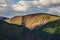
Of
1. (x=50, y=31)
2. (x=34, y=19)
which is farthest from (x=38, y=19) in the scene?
(x=50, y=31)

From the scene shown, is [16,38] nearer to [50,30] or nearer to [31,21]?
[50,30]

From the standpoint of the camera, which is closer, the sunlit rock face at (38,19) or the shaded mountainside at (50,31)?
the shaded mountainside at (50,31)

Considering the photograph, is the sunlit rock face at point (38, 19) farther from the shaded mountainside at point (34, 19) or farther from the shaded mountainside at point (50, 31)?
the shaded mountainside at point (50, 31)

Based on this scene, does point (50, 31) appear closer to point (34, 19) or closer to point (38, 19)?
point (38, 19)

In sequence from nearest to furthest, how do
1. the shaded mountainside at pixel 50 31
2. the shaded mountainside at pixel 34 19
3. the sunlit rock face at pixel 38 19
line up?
the shaded mountainside at pixel 50 31 < the shaded mountainside at pixel 34 19 < the sunlit rock face at pixel 38 19

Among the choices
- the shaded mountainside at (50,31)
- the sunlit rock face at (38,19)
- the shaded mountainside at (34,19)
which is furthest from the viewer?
the sunlit rock face at (38,19)

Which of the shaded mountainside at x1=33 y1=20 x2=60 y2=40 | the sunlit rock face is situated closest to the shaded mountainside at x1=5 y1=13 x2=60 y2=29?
the sunlit rock face

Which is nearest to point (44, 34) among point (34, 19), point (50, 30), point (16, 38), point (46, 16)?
point (50, 30)

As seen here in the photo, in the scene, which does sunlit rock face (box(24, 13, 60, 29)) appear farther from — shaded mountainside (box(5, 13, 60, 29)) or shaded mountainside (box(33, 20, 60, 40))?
shaded mountainside (box(33, 20, 60, 40))

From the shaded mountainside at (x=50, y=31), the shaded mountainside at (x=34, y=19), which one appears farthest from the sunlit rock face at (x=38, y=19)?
the shaded mountainside at (x=50, y=31)

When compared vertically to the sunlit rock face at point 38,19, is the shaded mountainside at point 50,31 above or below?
below
